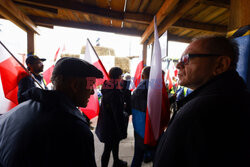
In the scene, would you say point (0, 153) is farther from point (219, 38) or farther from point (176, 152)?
point (219, 38)

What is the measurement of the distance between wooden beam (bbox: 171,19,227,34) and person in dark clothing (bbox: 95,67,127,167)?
228 cm

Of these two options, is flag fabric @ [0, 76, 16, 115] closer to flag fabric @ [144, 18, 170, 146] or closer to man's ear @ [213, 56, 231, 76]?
flag fabric @ [144, 18, 170, 146]

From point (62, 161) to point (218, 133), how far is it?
2.57 feet

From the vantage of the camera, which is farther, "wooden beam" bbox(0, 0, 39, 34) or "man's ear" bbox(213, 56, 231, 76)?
"wooden beam" bbox(0, 0, 39, 34)

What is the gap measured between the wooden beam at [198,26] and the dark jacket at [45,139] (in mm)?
3518

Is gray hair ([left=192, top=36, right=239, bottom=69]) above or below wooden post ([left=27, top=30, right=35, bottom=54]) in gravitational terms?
below

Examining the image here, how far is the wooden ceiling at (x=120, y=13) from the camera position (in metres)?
2.56

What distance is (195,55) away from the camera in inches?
37.6

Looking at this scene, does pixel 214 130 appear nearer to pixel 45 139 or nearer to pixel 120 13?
pixel 45 139

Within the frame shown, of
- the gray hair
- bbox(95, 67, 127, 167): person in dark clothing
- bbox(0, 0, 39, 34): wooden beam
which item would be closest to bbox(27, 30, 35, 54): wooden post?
bbox(0, 0, 39, 34): wooden beam

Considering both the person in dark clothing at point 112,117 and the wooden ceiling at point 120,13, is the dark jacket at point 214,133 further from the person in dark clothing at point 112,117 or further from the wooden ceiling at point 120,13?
the wooden ceiling at point 120,13

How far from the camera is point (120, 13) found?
297 centimetres

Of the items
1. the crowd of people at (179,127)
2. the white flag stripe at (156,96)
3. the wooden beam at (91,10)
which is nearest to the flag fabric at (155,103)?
the white flag stripe at (156,96)

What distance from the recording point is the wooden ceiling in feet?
8.40
